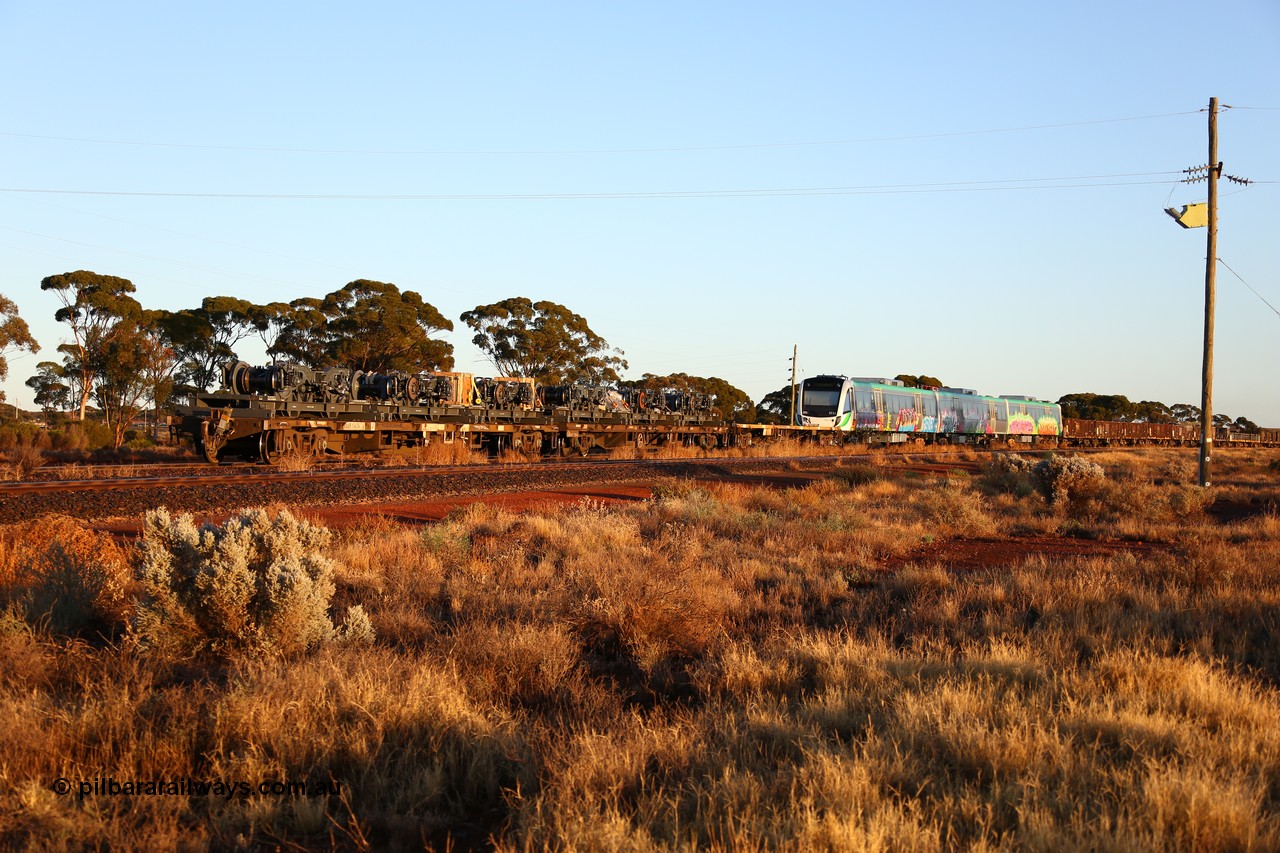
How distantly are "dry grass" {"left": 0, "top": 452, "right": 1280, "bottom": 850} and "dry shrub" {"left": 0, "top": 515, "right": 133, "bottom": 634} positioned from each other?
0.14 metres

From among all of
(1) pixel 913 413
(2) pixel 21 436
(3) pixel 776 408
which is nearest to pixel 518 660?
(2) pixel 21 436

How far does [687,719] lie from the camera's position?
485 centimetres

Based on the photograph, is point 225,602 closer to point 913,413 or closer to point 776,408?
point 913,413

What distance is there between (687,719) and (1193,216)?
2267cm

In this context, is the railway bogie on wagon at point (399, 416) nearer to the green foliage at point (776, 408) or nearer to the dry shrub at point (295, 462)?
the dry shrub at point (295, 462)

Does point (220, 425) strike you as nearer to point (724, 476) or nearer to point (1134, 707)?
point (724, 476)

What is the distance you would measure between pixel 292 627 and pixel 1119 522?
1352 cm

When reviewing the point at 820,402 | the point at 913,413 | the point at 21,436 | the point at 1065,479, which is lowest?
the point at 21,436

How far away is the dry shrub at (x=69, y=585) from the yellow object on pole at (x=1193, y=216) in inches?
918

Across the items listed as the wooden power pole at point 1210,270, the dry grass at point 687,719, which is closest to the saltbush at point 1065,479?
the wooden power pole at point 1210,270

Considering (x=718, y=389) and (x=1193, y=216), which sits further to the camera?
(x=718, y=389)

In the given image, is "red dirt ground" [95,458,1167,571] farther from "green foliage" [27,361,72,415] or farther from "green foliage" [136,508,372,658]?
"green foliage" [27,361,72,415]

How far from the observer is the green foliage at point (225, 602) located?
5938 millimetres

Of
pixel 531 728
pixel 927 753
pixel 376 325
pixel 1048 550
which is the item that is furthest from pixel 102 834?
pixel 376 325
